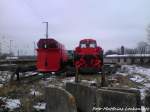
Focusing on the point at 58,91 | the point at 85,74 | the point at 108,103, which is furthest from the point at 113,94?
the point at 85,74

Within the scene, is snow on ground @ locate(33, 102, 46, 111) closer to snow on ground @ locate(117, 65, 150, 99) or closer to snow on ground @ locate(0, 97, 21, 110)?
snow on ground @ locate(0, 97, 21, 110)

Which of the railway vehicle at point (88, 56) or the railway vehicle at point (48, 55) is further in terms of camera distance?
the railway vehicle at point (88, 56)

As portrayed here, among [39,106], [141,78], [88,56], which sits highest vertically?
[88,56]

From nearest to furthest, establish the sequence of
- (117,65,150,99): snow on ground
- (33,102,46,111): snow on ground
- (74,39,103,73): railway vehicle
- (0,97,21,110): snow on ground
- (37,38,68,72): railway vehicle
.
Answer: (33,102,46,111): snow on ground, (0,97,21,110): snow on ground, (117,65,150,99): snow on ground, (37,38,68,72): railway vehicle, (74,39,103,73): railway vehicle

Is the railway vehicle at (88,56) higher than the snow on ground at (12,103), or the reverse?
the railway vehicle at (88,56)

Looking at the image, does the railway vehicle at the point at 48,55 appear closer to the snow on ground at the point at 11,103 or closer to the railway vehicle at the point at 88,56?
the railway vehicle at the point at 88,56

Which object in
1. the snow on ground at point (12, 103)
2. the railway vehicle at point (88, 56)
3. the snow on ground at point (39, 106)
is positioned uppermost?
the railway vehicle at point (88, 56)

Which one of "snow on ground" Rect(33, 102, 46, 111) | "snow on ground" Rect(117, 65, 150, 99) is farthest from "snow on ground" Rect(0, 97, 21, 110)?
"snow on ground" Rect(117, 65, 150, 99)

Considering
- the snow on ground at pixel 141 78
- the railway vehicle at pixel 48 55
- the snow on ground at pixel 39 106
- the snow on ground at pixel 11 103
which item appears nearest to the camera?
the snow on ground at pixel 39 106

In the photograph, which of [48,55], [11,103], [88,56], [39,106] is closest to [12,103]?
[11,103]

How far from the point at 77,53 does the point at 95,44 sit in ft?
5.85

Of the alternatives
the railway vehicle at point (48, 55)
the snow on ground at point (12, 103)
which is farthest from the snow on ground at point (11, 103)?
the railway vehicle at point (48, 55)

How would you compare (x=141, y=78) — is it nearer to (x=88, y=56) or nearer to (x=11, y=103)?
(x=88, y=56)

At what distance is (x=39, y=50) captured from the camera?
28.6 metres
